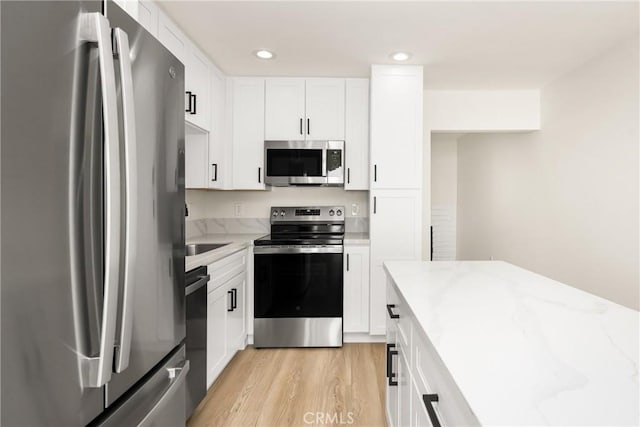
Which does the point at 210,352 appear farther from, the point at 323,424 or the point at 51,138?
the point at 51,138

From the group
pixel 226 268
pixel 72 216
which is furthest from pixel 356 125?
pixel 72 216

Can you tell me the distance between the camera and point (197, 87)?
8.41 feet

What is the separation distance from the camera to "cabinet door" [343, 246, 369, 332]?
118 inches

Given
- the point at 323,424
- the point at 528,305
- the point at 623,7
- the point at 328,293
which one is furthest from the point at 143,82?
the point at 623,7

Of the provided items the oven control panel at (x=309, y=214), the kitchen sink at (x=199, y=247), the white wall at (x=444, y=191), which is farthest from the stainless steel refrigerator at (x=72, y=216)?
the white wall at (x=444, y=191)

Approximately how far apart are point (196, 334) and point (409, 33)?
2.35 meters

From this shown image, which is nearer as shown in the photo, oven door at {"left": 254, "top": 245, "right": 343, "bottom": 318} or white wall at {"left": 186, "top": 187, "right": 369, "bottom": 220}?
oven door at {"left": 254, "top": 245, "right": 343, "bottom": 318}

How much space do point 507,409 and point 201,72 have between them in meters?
2.79

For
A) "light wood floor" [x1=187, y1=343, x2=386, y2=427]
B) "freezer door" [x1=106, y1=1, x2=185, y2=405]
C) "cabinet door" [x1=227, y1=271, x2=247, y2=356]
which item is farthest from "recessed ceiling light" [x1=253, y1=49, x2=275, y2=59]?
"light wood floor" [x1=187, y1=343, x2=386, y2=427]

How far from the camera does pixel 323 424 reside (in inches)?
75.5

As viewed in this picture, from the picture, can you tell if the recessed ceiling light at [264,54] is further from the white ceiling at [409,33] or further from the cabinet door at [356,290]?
the cabinet door at [356,290]

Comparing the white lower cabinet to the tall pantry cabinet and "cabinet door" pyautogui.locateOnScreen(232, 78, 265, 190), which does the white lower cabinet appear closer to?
the tall pantry cabinet

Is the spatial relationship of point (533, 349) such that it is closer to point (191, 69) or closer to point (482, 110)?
point (191, 69)

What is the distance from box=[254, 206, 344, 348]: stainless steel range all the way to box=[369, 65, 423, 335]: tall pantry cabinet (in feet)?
1.12
